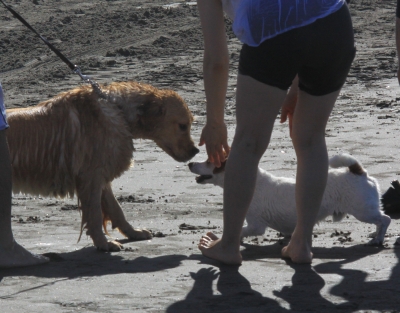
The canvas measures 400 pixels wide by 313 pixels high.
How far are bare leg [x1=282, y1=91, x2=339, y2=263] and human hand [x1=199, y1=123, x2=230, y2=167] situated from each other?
35 centimetres

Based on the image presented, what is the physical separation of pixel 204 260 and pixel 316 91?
Result: 104 cm

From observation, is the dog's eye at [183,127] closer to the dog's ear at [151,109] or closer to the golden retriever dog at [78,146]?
the dog's ear at [151,109]

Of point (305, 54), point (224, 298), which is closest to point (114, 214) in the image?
point (224, 298)

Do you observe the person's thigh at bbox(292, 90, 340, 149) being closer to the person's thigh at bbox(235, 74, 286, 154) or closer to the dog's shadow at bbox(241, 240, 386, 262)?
the person's thigh at bbox(235, 74, 286, 154)

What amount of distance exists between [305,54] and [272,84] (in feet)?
0.64

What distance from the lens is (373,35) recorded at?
42.6 ft

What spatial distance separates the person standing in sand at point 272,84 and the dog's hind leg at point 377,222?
0.76 m

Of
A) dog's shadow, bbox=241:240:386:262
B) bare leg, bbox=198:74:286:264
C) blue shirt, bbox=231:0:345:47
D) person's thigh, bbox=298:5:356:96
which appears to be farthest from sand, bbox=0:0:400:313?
blue shirt, bbox=231:0:345:47

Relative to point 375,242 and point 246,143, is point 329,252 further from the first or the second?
point 246,143

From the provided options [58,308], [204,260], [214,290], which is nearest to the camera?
[58,308]

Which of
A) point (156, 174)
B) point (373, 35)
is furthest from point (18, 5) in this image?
point (156, 174)

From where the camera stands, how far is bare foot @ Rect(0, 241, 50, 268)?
3772 millimetres

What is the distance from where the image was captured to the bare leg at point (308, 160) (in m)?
3.60

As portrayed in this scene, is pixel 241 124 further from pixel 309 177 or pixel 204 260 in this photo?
pixel 204 260
